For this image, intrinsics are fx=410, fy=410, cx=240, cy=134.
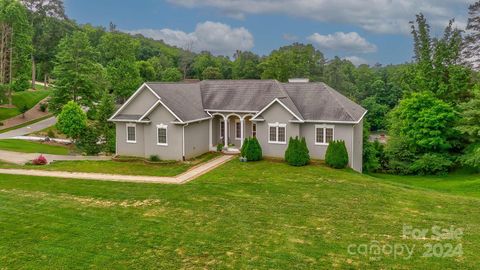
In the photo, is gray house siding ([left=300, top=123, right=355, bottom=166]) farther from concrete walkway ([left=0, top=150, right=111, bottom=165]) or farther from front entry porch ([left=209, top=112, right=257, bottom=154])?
concrete walkway ([left=0, top=150, right=111, bottom=165])

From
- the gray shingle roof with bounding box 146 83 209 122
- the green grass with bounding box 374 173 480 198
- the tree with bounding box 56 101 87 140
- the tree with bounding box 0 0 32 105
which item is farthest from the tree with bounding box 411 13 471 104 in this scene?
the tree with bounding box 0 0 32 105

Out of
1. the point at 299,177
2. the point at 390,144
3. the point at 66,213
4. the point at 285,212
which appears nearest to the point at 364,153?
the point at 390,144

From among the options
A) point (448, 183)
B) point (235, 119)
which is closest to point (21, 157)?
point (235, 119)

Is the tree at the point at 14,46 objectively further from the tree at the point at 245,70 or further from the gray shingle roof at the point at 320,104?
the tree at the point at 245,70

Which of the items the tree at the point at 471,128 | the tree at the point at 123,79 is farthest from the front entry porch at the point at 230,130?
the tree at the point at 123,79

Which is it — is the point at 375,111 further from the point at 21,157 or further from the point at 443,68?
the point at 21,157

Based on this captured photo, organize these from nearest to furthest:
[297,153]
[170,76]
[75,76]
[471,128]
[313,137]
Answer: [297,153], [313,137], [471,128], [75,76], [170,76]

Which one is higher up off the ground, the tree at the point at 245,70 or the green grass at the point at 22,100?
the tree at the point at 245,70
